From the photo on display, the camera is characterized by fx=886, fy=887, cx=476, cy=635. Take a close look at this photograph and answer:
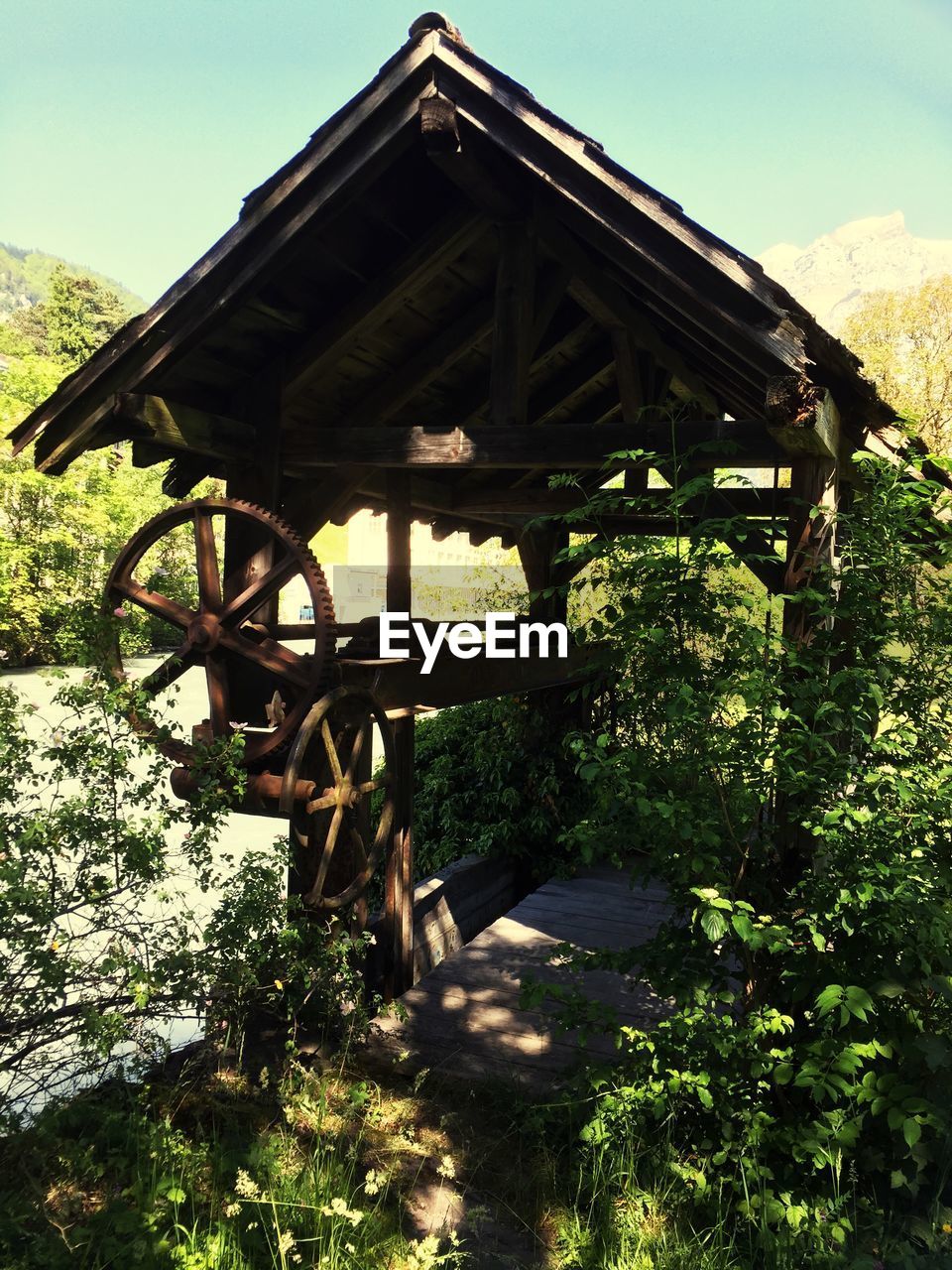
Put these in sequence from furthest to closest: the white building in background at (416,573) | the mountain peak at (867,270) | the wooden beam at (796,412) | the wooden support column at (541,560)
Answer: the mountain peak at (867,270) → the white building in background at (416,573) → the wooden support column at (541,560) → the wooden beam at (796,412)

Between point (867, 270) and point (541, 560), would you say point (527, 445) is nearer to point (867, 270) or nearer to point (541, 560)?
point (541, 560)

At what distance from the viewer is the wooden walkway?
431 cm

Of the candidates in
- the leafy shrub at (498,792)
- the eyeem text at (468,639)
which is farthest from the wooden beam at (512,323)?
the leafy shrub at (498,792)

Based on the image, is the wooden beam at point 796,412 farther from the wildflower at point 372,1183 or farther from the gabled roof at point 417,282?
the wildflower at point 372,1183

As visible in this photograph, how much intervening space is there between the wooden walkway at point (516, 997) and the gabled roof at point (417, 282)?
2597 mm

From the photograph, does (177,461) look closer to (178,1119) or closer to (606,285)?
(606,285)

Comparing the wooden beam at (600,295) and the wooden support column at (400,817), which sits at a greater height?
the wooden beam at (600,295)

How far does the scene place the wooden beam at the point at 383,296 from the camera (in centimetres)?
443

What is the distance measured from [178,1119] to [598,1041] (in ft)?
6.89

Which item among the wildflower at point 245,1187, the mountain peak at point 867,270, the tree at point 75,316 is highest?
the mountain peak at point 867,270

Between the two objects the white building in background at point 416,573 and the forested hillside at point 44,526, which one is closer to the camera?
the white building in background at point 416,573

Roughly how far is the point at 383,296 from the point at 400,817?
2877 mm

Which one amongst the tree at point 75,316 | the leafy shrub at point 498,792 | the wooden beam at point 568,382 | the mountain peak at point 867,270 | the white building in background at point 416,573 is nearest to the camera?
the wooden beam at point 568,382

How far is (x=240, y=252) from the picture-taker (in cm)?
393
